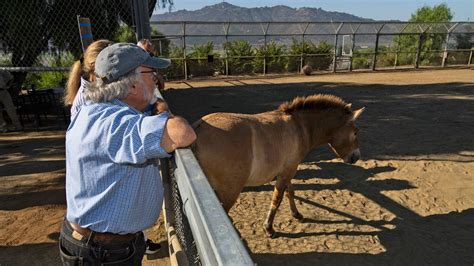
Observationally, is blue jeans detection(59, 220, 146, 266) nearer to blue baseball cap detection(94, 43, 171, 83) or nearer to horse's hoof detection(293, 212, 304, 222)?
blue baseball cap detection(94, 43, 171, 83)

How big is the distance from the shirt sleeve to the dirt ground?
2.39 meters

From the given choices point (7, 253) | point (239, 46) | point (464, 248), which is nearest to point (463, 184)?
point (464, 248)

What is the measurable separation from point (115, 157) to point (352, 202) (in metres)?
4.11

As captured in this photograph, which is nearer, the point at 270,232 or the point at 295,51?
the point at 270,232

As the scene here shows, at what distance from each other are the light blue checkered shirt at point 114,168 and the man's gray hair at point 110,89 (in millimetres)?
32

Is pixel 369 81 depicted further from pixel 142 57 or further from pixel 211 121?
pixel 142 57

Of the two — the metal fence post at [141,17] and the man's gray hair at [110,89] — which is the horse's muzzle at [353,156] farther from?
the man's gray hair at [110,89]

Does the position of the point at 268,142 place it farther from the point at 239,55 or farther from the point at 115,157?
the point at 239,55

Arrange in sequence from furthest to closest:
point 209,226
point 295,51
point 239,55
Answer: point 295,51 → point 239,55 → point 209,226

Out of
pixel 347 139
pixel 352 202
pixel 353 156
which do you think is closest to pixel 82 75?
pixel 347 139

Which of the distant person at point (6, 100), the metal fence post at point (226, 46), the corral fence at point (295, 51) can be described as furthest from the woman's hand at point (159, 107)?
the metal fence post at point (226, 46)

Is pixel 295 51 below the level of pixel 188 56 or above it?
above

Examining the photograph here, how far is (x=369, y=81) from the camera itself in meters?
17.1

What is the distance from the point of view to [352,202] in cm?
480
